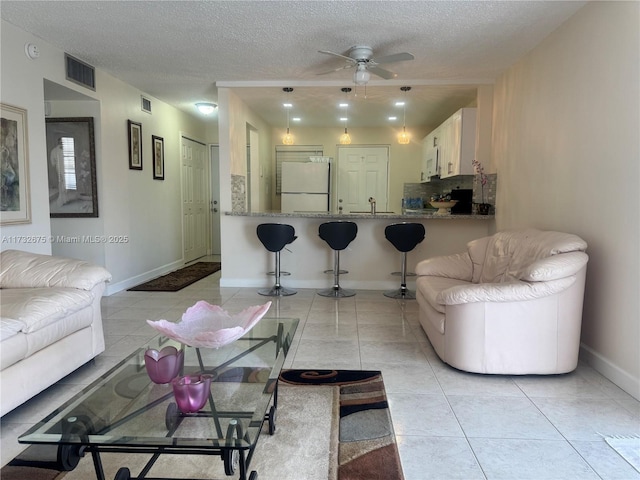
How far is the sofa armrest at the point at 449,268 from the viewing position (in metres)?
3.62

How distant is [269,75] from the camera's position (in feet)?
15.3

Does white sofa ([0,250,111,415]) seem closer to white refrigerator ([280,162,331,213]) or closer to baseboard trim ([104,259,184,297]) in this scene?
baseboard trim ([104,259,184,297])

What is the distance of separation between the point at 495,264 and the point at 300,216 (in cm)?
240

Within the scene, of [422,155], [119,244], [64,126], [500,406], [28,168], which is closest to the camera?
[500,406]

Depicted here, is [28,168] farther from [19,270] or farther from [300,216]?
[300,216]

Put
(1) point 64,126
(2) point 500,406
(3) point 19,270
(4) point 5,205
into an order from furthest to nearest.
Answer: (1) point 64,126
(4) point 5,205
(3) point 19,270
(2) point 500,406

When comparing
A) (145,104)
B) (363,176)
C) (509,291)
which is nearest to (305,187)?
(363,176)

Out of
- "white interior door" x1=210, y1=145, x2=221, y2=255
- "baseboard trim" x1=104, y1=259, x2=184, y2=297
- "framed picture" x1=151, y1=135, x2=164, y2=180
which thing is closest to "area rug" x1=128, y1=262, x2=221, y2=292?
"baseboard trim" x1=104, y1=259, x2=184, y2=297

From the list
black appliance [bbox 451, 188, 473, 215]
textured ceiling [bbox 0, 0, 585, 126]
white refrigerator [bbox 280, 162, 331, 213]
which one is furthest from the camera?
white refrigerator [bbox 280, 162, 331, 213]

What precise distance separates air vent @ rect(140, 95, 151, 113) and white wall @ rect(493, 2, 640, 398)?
14.8 ft

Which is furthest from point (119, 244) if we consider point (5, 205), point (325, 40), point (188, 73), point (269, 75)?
point (325, 40)

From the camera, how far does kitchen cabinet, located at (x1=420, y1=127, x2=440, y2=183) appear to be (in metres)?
6.16

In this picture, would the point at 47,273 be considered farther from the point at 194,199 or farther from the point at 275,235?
the point at 194,199

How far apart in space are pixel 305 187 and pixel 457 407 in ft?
16.1
